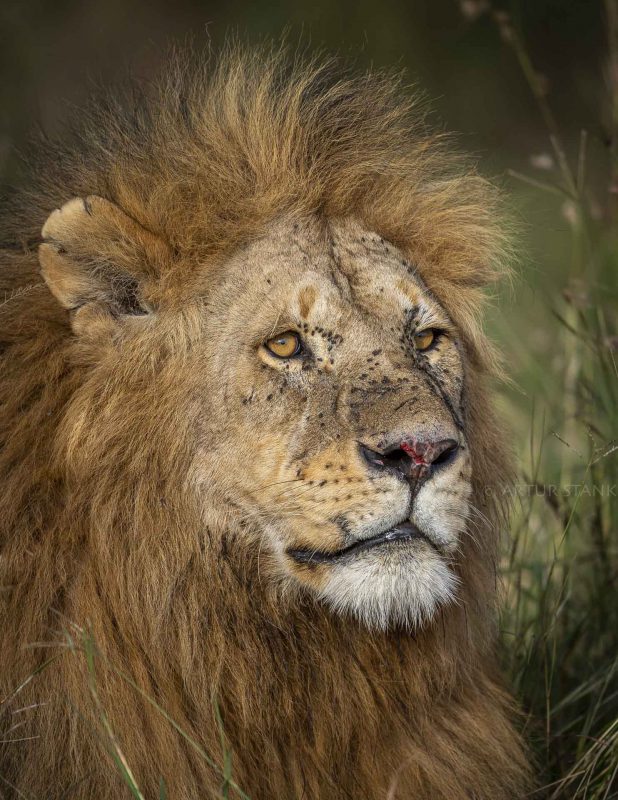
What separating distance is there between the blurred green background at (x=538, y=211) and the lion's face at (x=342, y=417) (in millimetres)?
733

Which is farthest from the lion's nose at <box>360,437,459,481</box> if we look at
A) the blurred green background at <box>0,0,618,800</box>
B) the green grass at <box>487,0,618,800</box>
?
the blurred green background at <box>0,0,618,800</box>

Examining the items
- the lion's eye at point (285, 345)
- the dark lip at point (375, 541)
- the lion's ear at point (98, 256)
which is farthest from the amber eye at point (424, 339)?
the lion's ear at point (98, 256)

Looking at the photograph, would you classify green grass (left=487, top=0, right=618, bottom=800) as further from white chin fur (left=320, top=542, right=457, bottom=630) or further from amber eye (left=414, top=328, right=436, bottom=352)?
white chin fur (left=320, top=542, right=457, bottom=630)

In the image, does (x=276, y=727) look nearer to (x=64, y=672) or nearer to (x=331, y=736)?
(x=331, y=736)

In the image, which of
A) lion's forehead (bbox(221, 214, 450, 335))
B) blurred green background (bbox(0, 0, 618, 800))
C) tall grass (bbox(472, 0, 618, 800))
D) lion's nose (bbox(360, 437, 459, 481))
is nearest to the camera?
lion's nose (bbox(360, 437, 459, 481))

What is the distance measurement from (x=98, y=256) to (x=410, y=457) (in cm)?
111

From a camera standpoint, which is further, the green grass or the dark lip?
the green grass

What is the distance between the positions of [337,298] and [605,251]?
3.45 metres

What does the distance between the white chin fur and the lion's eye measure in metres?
0.66

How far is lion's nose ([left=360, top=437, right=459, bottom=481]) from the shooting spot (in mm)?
3105

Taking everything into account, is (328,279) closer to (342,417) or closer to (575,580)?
(342,417)

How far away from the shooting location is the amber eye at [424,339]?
11.9ft

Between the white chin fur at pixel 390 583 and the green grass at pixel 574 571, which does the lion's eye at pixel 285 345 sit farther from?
the green grass at pixel 574 571

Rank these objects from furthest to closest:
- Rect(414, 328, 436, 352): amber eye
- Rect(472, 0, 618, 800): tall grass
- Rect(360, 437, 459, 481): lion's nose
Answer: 1. Rect(472, 0, 618, 800): tall grass
2. Rect(414, 328, 436, 352): amber eye
3. Rect(360, 437, 459, 481): lion's nose
